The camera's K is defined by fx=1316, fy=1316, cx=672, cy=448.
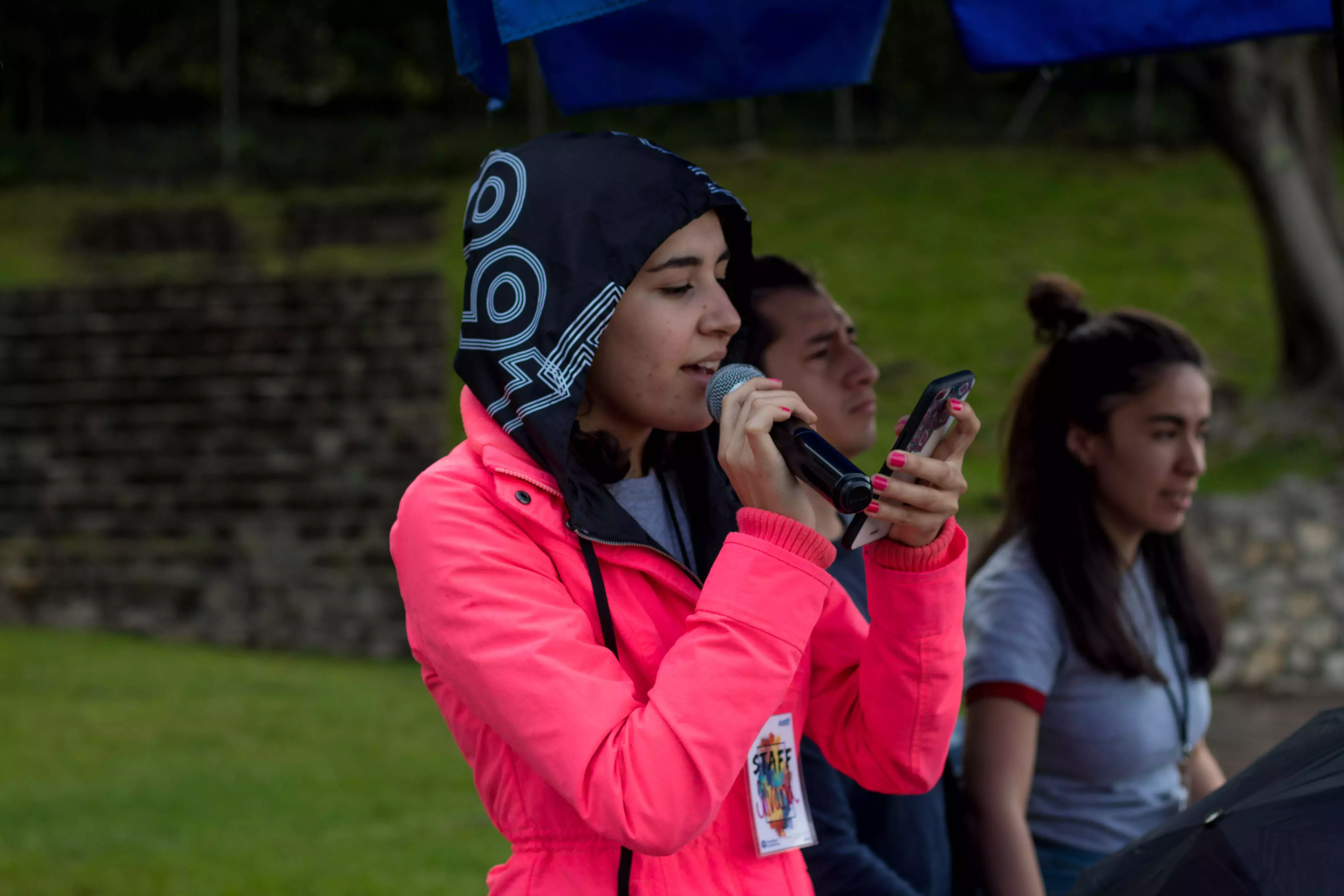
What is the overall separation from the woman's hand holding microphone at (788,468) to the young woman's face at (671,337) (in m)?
0.11

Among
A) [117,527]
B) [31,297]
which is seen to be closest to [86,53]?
[31,297]

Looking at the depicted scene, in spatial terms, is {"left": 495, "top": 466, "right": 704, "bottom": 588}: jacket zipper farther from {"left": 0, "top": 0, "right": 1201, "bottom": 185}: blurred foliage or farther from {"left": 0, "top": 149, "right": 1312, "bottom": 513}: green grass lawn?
{"left": 0, "top": 0, "right": 1201, "bottom": 185}: blurred foliage

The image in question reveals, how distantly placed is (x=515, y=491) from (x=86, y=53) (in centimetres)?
2087

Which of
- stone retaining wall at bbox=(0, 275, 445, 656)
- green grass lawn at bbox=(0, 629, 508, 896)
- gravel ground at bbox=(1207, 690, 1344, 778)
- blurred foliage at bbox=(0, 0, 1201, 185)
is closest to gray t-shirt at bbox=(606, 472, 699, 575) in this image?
green grass lawn at bbox=(0, 629, 508, 896)

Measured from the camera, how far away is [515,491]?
1.38 meters

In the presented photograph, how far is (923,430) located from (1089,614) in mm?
1034

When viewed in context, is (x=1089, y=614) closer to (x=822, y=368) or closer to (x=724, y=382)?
(x=822, y=368)

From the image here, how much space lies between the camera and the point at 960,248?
1244cm

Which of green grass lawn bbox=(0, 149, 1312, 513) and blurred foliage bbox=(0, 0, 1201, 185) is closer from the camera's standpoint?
green grass lawn bbox=(0, 149, 1312, 513)

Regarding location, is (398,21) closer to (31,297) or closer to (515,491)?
(31,297)

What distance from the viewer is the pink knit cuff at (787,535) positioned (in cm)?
131

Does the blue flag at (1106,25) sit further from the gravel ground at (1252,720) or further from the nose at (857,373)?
the gravel ground at (1252,720)

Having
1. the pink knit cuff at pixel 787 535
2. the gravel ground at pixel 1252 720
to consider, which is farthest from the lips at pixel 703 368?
the gravel ground at pixel 1252 720

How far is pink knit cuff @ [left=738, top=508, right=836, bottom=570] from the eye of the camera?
1.31 meters
